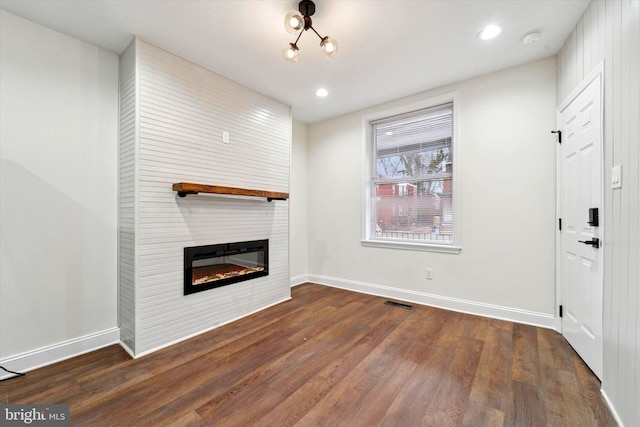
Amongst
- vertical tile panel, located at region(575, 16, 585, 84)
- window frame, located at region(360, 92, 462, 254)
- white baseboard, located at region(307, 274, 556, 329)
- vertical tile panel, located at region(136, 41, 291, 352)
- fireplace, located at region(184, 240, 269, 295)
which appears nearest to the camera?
vertical tile panel, located at region(575, 16, 585, 84)

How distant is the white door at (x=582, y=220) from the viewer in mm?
1865

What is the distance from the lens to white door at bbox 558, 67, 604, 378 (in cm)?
187

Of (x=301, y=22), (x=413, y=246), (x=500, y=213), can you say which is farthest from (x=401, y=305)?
(x=301, y=22)

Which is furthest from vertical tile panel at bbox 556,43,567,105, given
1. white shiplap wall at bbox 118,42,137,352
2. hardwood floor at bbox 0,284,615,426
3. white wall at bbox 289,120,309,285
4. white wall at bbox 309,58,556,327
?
white shiplap wall at bbox 118,42,137,352

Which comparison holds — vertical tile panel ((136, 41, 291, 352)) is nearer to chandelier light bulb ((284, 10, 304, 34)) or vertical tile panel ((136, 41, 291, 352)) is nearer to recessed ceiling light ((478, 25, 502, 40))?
chandelier light bulb ((284, 10, 304, 34))

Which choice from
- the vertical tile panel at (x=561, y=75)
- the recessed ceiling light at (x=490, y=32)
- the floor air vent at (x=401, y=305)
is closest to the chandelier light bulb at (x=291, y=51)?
the recessed ceiling light at (x=490, y=32)

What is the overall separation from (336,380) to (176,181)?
2.18 m

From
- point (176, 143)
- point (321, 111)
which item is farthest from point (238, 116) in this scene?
point (321, 111)

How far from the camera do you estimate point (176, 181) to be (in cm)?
252

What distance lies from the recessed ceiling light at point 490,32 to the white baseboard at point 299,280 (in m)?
3.77

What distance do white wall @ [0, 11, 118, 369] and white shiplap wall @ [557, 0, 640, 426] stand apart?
3.71 meters

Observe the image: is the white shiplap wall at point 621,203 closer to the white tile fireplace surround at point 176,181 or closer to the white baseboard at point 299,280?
the white tile fireplace surround at point 176,181

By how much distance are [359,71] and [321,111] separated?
1.22 m

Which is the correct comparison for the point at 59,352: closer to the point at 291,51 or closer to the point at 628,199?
the point at 291,51
